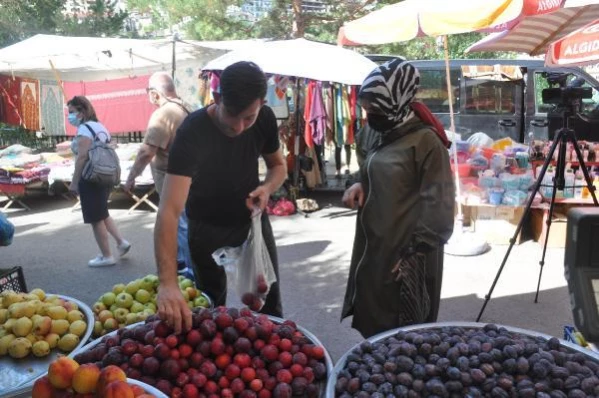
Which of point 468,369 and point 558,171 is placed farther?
point 558,171

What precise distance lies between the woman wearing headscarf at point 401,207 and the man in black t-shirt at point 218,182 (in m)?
0.53

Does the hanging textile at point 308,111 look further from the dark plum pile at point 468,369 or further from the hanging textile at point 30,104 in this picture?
the hanging textile at point 30,104

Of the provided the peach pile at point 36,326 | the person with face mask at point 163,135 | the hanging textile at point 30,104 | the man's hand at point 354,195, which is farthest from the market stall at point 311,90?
the hanging textile at point 30,104

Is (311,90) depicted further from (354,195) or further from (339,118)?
(354,195)

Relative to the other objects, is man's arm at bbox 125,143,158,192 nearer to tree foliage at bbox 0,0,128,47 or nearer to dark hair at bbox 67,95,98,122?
dark hair at bbox 67,95,98,122

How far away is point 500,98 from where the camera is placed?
26.3 feet

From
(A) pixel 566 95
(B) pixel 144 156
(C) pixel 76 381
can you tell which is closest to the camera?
(C) pixel 76 381

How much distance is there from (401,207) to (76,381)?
1.41 meters

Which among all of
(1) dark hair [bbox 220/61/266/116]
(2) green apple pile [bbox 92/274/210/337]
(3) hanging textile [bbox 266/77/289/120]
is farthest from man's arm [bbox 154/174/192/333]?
(3) hanging textile [bbox 266/77/289/120]

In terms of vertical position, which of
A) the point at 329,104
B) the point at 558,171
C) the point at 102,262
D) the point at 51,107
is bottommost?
the point at 102,262

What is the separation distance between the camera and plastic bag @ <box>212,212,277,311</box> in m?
2.29

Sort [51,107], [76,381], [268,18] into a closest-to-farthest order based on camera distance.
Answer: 1. [76,381]
2. [51,107]
3. [268,18]

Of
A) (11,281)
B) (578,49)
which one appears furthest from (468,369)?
(578,49)

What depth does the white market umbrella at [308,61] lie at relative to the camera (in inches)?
247
